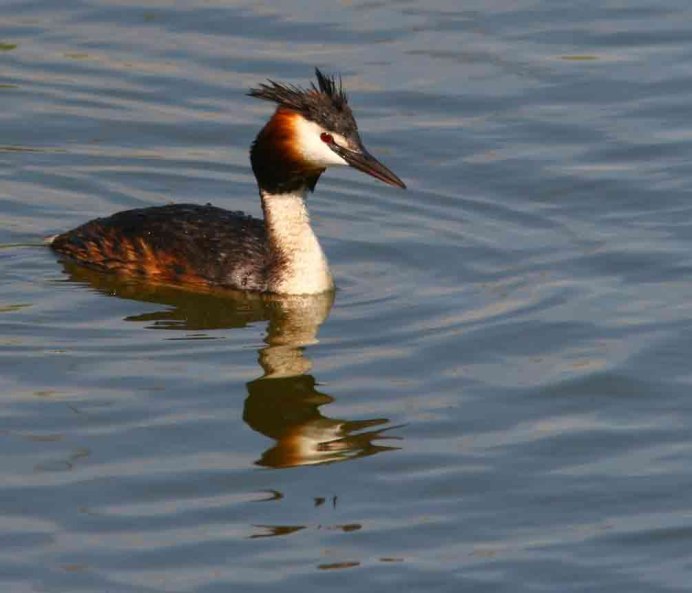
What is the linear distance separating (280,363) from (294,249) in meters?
1.44

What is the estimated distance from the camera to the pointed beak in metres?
12.8

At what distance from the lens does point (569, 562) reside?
9352mm

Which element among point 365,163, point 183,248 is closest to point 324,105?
point 365,163

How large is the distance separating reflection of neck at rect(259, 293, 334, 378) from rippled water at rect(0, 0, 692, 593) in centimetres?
3

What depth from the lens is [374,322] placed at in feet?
41.6

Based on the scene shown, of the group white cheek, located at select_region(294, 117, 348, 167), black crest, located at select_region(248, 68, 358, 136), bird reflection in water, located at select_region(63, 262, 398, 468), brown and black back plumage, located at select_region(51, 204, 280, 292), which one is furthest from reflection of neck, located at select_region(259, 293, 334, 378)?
black crest, located at select_region(248, 68, 358, 136)

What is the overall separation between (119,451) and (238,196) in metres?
4.93

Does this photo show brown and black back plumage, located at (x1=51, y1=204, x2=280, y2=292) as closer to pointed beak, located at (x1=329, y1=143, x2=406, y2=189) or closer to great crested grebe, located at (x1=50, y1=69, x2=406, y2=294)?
great crested grebe, located at (x1=50, y1=69, x2=406, y2=294)

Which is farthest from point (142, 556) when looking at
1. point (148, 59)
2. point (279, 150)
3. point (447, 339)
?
point (148, 59)

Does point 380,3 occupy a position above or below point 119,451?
above

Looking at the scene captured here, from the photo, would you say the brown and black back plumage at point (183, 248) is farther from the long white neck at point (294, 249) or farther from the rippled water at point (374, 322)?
the rippled water at point (374, 322)

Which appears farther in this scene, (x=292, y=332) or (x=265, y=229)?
(x=265, y=229)

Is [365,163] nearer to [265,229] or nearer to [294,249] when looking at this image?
[294,249]

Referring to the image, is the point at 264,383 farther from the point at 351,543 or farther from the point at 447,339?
the point at 351,543
